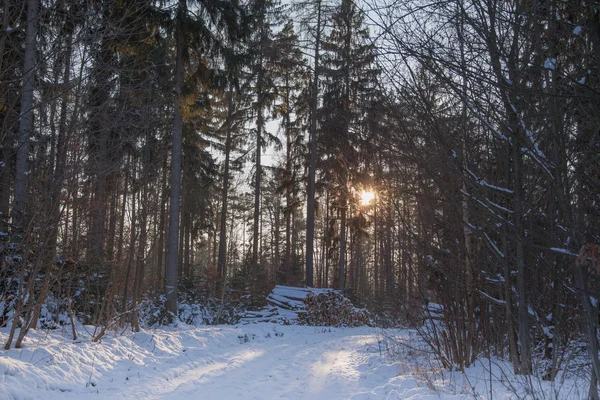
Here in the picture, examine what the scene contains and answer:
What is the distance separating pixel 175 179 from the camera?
12.2 metres

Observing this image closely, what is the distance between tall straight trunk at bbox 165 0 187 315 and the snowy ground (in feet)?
10.6

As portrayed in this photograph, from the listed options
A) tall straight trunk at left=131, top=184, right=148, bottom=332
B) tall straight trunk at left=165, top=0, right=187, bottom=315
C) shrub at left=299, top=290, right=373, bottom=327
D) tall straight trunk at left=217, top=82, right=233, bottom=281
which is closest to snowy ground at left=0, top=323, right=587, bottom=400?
tall straight trunk at left=131, top=184, right=148, bottom=332

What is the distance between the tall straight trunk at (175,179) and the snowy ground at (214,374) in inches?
127

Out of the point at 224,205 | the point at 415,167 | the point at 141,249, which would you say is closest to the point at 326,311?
the point at 224,205

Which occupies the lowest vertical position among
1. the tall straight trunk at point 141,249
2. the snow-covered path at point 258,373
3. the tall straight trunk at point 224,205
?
the snow-covered path at point 258,373

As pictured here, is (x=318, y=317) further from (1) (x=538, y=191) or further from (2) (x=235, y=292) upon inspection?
(1) (x=538, y=191)

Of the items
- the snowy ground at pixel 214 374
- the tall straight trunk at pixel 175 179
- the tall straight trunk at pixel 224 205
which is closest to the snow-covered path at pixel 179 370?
the snowy ground at pixel 214 374

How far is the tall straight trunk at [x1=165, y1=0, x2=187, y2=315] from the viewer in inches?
488

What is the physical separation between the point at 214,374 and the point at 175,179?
681 centimetres

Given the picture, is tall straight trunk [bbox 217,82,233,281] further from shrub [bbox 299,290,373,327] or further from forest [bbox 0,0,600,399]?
forest [bbox 0,0,600,399]

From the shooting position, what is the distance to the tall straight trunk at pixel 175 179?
40.7 ft

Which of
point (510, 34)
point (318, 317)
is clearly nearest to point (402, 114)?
point (510, 34)

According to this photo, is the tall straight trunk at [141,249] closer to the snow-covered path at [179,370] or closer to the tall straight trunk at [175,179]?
the snow-covered path at [179,370]

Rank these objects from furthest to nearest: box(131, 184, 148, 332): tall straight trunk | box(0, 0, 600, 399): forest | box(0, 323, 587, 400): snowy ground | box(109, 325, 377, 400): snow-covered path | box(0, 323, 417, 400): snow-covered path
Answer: box(131, 184, 148, 332): tall straight trunk
box(109, 325, 377, 400): snow-covered path
box(0, 323, 417, 400): snow-covered path
box(0, 323, 587, 400): snowy ground
box(0, 0, 600, 399): forest
